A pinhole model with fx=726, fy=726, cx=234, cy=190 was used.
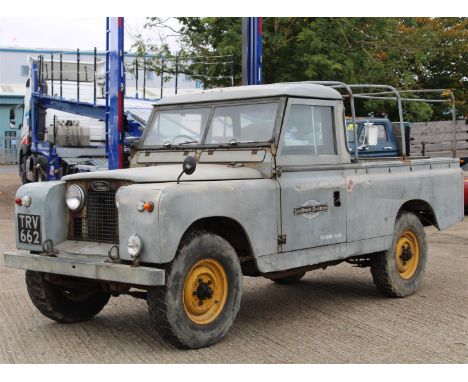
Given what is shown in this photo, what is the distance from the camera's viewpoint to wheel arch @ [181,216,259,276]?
594cm

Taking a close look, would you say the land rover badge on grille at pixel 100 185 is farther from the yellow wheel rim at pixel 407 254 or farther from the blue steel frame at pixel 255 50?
the blue steel frame at pixel 255 50

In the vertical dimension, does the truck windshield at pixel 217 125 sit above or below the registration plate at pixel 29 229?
above

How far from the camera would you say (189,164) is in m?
5.55

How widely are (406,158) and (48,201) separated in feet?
13.7

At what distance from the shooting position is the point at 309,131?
6914 millimetres

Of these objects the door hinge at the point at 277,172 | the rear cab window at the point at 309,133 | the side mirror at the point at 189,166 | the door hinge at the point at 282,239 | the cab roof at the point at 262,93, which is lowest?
the door hinge at the point at 282,239

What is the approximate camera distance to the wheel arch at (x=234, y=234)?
5941mm

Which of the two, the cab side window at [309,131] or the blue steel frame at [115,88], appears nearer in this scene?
the cab side window at [309,131]

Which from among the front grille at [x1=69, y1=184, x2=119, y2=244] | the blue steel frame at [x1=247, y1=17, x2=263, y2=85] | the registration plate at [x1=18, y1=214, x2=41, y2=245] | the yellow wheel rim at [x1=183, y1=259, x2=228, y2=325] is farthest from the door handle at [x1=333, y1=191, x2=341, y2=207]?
the blue steel frame at [x1=247, y1=17, x2=263, y2=85]

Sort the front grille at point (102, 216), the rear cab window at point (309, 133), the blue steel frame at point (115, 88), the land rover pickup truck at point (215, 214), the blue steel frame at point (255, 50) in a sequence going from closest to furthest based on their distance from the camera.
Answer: the land rover pickup truck at point (215, 214) < the front grille at point (102, 216) < the rear cab window at point (309, 133) < the blue steel frame at point (115, 88) < the blue steel frame at point (255, 50)

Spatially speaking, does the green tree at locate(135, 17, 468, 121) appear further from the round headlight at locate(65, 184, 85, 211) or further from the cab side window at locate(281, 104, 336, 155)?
the round headlight at locate(65, 184, 85, 211)

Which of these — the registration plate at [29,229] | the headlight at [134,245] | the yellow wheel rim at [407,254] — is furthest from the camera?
the yellow wheel rim at [407,254]

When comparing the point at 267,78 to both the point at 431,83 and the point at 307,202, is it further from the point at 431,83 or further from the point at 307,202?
the point at 307,202

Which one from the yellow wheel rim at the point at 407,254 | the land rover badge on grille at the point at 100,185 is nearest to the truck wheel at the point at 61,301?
the land rover badge on grille at the point at 100,185
